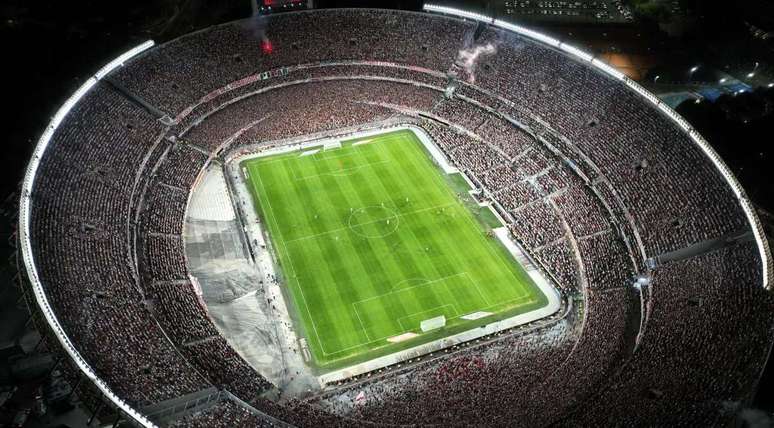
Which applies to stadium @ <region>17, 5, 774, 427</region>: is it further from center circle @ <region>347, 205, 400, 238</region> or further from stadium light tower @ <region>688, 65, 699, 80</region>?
stadium light tower @ <region>688, 65, 699, 80</region>

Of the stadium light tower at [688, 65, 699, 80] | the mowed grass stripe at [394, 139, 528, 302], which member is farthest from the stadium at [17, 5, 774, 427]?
the stadium light tower at [688, 65, 699, 80]

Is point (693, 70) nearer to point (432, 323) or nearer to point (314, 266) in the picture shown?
point (432, 323)

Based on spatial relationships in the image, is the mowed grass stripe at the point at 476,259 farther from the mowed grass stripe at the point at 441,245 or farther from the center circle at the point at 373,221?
the center circle at the point at 373,221

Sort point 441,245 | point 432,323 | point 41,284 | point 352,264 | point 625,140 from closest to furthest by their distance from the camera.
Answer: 1. point 41,284
2. point 432,323
3. point 352,264
4. point 441,245
5. point 625,140

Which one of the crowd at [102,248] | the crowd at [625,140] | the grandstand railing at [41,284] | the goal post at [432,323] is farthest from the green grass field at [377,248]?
the grandstand railing at [41,284]

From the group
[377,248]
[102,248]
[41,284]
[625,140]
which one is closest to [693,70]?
[625,140]

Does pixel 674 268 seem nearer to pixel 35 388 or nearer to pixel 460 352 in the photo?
pixel 460 352
